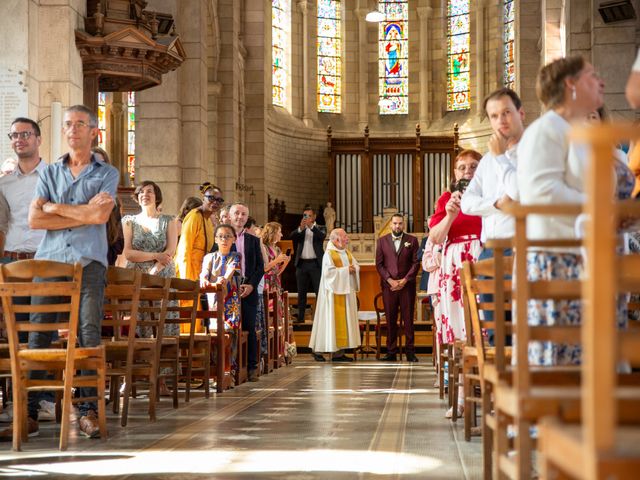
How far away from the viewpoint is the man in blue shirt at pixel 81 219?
5.48 metres

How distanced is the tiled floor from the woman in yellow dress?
1492 mm

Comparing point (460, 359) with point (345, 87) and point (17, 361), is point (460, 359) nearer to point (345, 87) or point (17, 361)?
point (17, 361)

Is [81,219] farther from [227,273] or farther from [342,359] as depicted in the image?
[342,359]

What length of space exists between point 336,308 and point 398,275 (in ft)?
2.76

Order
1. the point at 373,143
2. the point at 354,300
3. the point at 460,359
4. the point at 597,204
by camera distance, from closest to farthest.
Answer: the point at 597,204
the point at 460,359
the point at 354,300
the point at 373,143

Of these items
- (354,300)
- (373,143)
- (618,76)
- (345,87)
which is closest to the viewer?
(618,76)

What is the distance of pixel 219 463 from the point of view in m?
4.59

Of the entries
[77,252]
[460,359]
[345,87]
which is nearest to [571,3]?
[460,359]

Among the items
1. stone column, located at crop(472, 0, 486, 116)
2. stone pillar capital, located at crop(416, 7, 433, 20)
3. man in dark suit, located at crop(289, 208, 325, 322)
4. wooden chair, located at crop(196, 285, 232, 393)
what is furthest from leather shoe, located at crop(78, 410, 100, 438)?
stone pillar capital, located at crop(416, 7, 433, 20)

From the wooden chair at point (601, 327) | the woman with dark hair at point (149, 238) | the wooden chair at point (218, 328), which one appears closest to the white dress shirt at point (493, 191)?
the wooden chair at point (601, 327)

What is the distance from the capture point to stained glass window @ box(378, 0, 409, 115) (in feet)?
89.9

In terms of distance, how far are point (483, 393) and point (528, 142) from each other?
3.24 feet

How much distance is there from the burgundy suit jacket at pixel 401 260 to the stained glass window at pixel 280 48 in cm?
1287

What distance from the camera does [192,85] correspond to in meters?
14.9
